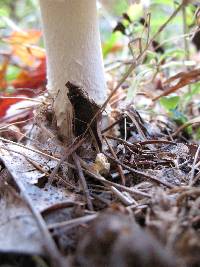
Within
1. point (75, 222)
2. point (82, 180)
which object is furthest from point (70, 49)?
point (75, 222)

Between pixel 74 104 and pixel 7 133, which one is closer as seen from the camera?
pixel 74 104

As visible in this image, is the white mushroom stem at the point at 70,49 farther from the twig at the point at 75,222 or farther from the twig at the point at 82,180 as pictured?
the twig at the point at 75,222

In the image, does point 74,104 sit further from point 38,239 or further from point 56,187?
point 38,239

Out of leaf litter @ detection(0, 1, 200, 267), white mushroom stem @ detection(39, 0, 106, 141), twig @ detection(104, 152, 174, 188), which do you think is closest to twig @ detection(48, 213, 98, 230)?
leaf litter @ detection(0, 1, 200, 267)

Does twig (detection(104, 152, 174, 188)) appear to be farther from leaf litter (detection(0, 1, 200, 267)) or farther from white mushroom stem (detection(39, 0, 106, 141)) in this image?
white mushroom stem (detection(39, 0, 106, 141))

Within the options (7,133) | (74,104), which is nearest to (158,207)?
(74,104)

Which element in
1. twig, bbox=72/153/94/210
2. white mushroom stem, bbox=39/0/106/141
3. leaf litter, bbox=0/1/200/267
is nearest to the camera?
leaf litter, bbox=0/1/200/267

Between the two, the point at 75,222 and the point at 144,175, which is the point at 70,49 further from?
the point at 75,222

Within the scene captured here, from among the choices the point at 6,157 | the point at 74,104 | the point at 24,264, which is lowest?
the point at 24,264

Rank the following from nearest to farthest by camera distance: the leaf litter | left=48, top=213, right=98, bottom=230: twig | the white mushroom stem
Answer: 1. the leaf litter
2. left=48, top=213, right=98, bottom=230: twig
3. the white mushroom stem
